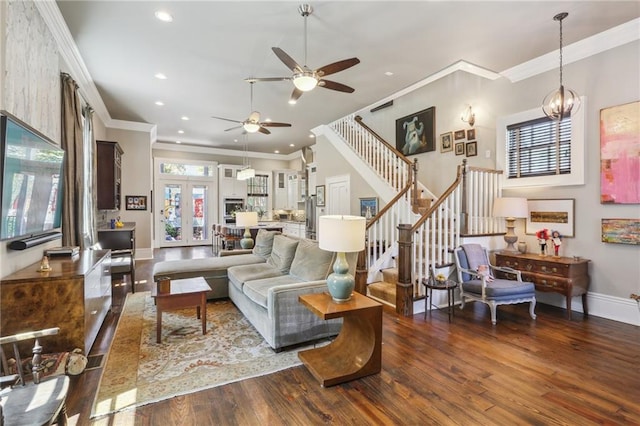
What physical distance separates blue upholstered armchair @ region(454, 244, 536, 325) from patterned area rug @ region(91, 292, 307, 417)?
7.82 ft

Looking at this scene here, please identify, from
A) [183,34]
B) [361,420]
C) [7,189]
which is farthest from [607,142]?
[7,189]

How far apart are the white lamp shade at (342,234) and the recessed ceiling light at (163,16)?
9.83ft

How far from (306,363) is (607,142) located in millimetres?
4416

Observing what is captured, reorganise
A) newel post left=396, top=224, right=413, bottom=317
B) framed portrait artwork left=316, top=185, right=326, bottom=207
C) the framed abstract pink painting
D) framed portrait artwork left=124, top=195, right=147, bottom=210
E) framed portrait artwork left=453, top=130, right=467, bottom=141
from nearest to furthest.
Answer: the framed abstract pink painting, newel post left=396, top=224, right=413, bottom=317, framed portrait artwork left=453, top=130, right=467, bottom=141, framed portrait artwork left=124, top=195, right=147, bottom=210, framed portrait artwork left=316, top=185, right=326, bottom=207

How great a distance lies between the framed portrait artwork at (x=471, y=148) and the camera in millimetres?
5469

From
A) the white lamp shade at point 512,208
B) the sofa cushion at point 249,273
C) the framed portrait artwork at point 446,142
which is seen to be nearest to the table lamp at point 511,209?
the white lamp shade at point 512,208

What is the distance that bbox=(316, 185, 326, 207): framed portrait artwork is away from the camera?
28.5ft

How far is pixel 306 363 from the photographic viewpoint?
262 cm

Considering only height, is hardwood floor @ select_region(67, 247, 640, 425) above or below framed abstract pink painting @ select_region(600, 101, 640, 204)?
below

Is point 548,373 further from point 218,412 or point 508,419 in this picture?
point 218,412

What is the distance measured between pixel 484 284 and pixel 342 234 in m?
2.35

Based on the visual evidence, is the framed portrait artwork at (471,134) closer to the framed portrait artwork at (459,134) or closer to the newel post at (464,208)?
the framed portrait artwork at (459,134)

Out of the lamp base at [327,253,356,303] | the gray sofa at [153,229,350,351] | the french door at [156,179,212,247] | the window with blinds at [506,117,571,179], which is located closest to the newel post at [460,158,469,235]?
the window with blinds at [506,117,571,179]

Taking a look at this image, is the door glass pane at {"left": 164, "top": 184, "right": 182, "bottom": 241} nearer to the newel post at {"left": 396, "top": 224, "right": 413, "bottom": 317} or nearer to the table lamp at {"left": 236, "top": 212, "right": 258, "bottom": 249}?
the table lamp at {"left": 236, "top": 212, "right": 258, "bottom": 249}
